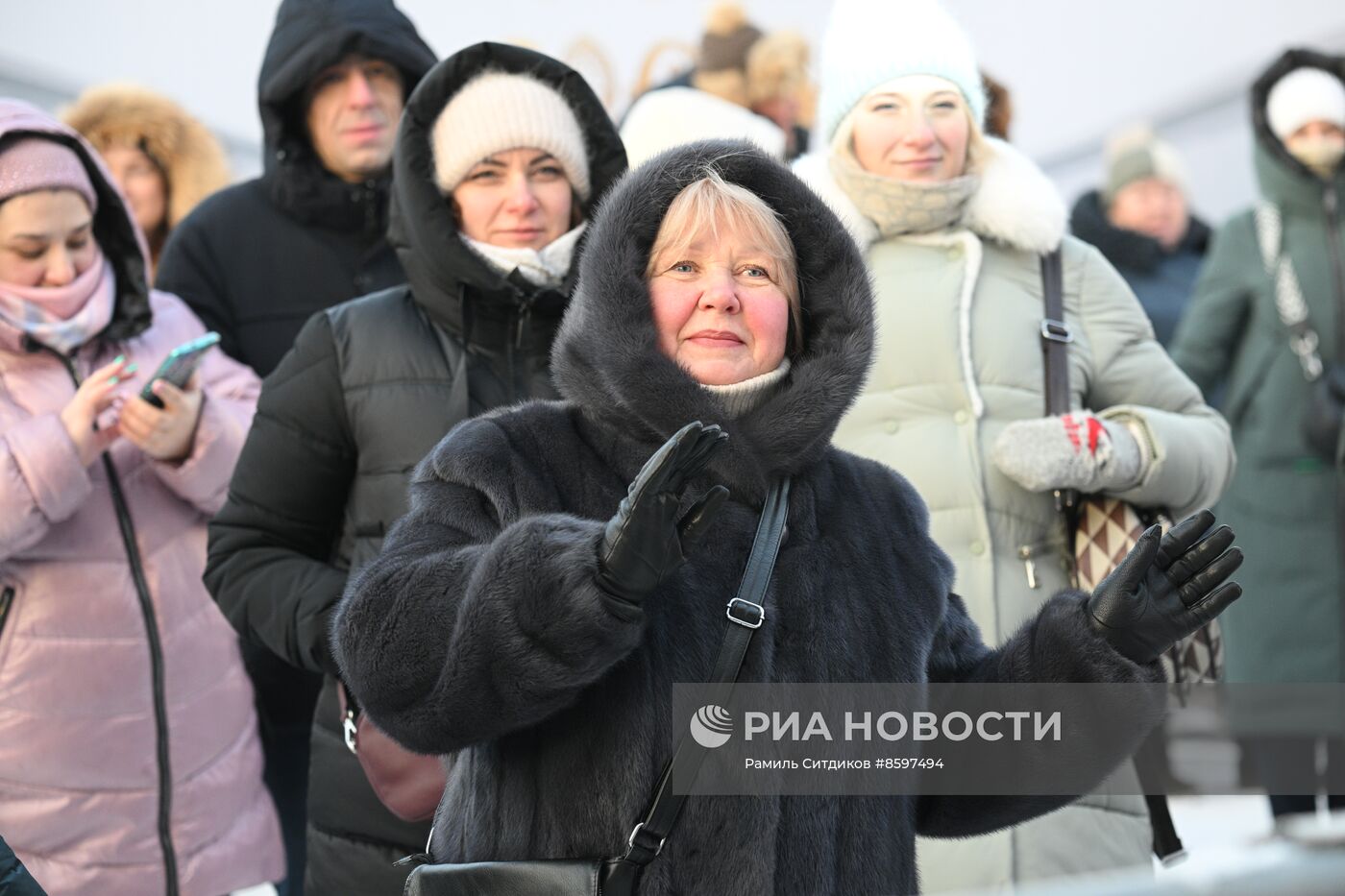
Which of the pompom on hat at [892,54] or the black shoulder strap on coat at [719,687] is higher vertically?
the pompom on hat at [892,54]

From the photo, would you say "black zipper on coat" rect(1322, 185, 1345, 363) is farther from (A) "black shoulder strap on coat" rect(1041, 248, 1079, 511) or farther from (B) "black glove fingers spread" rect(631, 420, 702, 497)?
(B) "black glove fingers spread" rect(631, 420, 702, 497)

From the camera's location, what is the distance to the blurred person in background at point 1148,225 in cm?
659

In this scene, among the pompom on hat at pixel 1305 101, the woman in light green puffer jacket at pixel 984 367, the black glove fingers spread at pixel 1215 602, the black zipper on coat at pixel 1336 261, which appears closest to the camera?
the black glove fingers spread at pixel 1215 602

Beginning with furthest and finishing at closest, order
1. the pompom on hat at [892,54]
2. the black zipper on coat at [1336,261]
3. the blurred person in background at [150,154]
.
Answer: the black zipper on coat at [1336,261]
the blurred person in background at [150,154]
the pompom on hat at [892,54]

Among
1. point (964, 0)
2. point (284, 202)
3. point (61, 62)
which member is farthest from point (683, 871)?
point (964, 0)

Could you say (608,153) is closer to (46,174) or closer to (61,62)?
(46,174)

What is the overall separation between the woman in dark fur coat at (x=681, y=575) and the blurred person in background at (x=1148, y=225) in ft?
13.5

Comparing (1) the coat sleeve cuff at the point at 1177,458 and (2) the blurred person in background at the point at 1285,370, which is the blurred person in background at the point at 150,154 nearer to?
(1) the coat sleeve cuff at the point at 1177,458

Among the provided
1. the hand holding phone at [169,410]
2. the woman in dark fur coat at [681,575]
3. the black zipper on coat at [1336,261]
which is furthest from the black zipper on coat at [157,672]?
the black zipper on coat at [1336,261]

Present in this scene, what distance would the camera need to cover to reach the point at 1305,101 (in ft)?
18.0

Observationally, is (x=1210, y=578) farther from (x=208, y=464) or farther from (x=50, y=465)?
(x=50, y=465)

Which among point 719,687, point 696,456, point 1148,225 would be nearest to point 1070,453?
point 719,687

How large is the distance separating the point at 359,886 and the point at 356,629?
982mm

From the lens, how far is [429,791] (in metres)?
2.80
